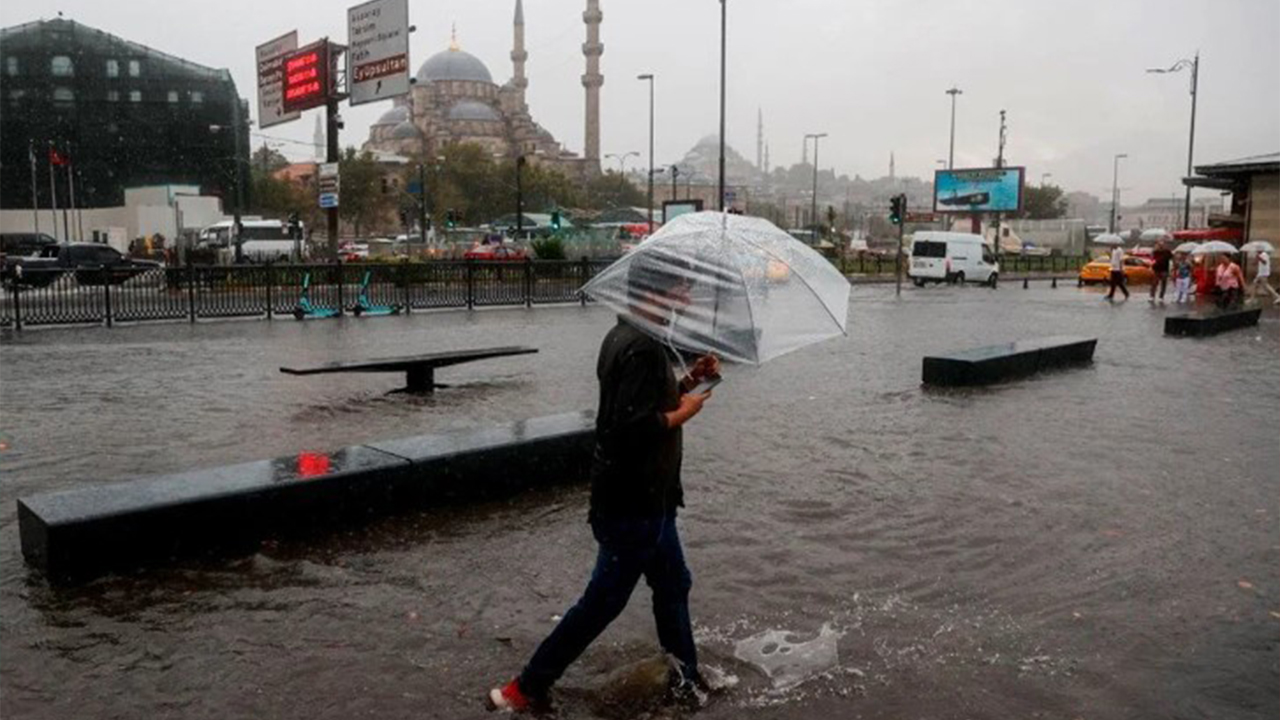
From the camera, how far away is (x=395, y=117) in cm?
13912

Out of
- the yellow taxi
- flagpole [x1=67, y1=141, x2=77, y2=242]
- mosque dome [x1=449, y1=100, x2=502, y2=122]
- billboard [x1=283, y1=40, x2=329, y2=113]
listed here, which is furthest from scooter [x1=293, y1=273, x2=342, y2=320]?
mosque dome [x1=449, y1=100, x2=502, y2=122]

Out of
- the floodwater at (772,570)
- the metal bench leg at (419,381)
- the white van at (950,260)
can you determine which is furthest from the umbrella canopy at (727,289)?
the white van at (950,260)

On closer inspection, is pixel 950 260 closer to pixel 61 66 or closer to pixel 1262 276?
pixel 1262 276

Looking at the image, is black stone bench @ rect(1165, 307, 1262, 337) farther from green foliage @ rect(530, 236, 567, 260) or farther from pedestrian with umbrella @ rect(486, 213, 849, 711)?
green foliage @ rect(530, 236, 567, 260)

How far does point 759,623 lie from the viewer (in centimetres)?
493

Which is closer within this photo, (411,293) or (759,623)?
(759,623)

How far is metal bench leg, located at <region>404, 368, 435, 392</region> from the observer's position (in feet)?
38.9

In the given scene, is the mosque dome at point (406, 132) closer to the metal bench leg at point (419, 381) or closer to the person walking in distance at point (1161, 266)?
the person walking in distance at point (1161, 266)

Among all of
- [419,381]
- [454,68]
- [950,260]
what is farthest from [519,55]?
[419,381]

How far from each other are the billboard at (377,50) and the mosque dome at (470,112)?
9495 centimetres

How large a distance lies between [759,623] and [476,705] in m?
1.49

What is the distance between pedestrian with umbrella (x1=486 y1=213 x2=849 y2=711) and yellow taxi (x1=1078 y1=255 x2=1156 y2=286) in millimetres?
41549

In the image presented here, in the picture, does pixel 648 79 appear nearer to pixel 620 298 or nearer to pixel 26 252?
pixel 26 252

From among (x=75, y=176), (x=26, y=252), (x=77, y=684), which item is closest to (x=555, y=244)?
(x=26, y=252)
